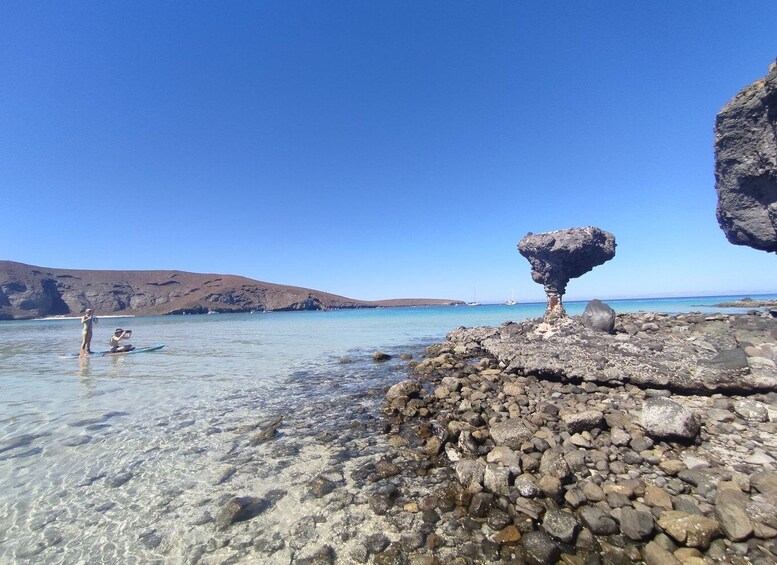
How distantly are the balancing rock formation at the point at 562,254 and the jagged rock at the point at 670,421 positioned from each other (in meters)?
22.4

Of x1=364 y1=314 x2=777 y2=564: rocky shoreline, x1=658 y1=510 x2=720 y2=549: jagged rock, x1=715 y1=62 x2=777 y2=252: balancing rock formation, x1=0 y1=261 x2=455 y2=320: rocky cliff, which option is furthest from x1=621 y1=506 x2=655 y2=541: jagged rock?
x1=0 y1=261 x2=455 y2=320: rocky cliff

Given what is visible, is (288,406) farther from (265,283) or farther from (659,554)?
(265,283)

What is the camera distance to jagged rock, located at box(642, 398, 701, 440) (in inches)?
198

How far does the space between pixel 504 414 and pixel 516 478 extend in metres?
2.63

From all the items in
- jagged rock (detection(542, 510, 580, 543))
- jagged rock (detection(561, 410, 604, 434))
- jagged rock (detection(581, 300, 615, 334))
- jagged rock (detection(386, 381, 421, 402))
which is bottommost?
jagged rock (detection(542, 510, 580, 543))

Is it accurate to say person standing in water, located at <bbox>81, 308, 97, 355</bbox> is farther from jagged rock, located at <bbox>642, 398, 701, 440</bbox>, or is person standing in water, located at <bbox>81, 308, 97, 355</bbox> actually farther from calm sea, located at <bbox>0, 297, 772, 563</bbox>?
jagged rock, located at <bbox>642, 398, 701, 440</bbox>

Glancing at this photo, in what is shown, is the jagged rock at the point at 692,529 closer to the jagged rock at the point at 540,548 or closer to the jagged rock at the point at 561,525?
the jagged rock at the point at 561,525

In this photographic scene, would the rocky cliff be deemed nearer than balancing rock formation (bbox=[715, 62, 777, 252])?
No

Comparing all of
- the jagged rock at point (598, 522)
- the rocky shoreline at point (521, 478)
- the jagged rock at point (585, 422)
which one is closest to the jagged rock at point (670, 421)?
the rocky shoreline at point (521, 478)

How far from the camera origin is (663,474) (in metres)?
4.47

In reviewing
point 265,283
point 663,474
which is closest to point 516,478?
point 663,474

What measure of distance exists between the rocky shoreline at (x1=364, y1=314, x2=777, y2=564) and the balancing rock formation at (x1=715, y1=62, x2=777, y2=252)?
10011 mm

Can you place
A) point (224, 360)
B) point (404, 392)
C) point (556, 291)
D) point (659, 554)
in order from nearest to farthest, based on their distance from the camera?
point (659, 554), point (404, 392), point (224, 360), point (556, 291)

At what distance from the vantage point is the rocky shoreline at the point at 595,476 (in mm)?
3416
